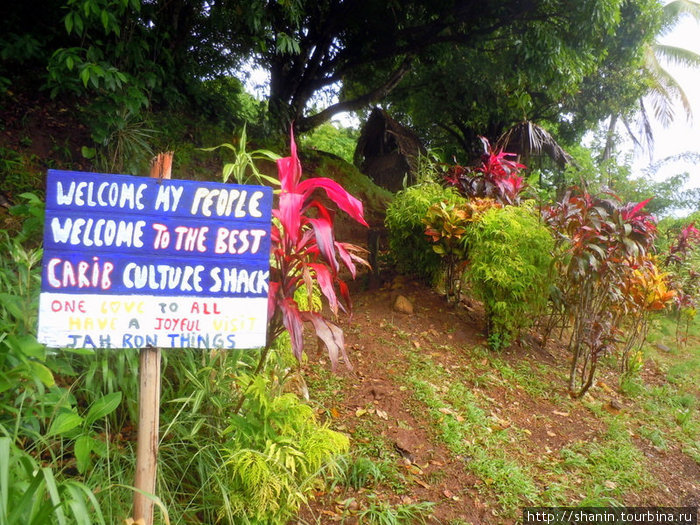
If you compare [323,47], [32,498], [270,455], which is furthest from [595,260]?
[323,47]

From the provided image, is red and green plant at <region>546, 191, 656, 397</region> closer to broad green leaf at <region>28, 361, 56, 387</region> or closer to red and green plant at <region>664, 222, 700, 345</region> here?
red and green plant at <region>664, 222, 700, 345</region>

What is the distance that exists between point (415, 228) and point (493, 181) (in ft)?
2.73

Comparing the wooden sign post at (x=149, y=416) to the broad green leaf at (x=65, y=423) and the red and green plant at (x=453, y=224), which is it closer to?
the broad green leaf at (x=65, y=423)

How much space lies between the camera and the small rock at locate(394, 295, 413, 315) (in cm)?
422

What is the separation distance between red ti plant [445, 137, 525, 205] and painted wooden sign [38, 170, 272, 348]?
3.17 meters

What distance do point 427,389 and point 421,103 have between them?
23.3 ft

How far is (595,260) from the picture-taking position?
3.39 metres

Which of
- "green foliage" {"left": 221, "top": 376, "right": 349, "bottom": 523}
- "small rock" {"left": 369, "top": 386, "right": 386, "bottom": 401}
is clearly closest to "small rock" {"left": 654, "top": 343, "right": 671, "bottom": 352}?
"small rock" {"left": 369, "top": 386, "right": 386, "bottom": 401}

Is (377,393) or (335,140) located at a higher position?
(335,140)

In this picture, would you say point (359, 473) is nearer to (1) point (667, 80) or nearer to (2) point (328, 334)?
(2) point (328, 334)

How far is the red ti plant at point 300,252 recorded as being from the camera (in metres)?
1.71

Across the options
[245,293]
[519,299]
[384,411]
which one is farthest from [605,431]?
[245,293]

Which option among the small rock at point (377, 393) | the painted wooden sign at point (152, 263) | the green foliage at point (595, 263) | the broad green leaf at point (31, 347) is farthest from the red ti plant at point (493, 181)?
the broad green leaf at point (31, 347)

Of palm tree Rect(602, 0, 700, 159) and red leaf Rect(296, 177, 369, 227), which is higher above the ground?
palm tree Rect(602, 0, 700, 159)
